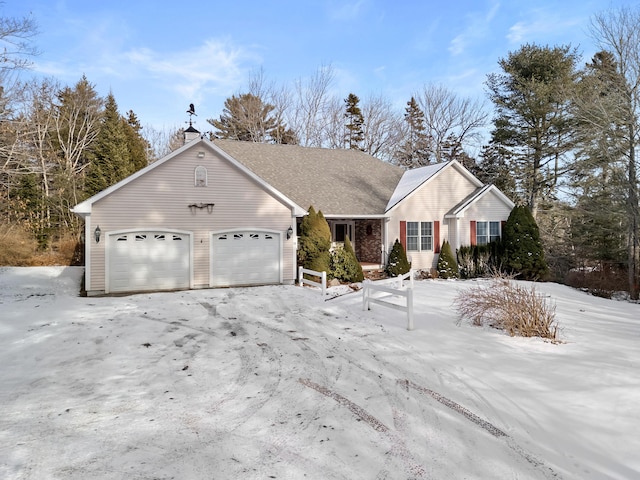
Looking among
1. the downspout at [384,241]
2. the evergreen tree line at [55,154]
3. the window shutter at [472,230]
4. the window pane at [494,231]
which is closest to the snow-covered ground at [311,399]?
the downspout at [384,241]

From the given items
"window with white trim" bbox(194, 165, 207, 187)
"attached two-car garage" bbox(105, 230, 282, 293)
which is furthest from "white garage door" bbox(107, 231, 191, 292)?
"window with white trim" bbox(194, 165, 207, 187)

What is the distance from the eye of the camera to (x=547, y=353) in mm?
6039

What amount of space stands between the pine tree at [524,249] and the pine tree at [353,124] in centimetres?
1843

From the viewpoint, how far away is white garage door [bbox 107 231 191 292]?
468 inches

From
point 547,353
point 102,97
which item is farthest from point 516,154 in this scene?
point 102,97

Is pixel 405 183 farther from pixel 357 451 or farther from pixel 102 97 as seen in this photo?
pixel 102 97

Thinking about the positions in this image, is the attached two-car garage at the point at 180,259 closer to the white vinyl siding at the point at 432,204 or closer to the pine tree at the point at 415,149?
the white vinyl siding at the point at 432,204

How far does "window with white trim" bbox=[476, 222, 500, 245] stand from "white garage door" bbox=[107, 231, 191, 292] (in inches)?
541

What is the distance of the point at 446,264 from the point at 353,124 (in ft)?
66.3

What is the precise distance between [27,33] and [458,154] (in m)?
30.3

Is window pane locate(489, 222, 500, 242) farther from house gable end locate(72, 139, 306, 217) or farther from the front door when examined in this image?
house gable end locate(72, 139, 306, 217)

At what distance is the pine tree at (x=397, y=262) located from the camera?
16.1 metres

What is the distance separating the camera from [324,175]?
19516 mm

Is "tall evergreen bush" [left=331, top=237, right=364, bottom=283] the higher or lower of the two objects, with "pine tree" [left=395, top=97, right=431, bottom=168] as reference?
lower
